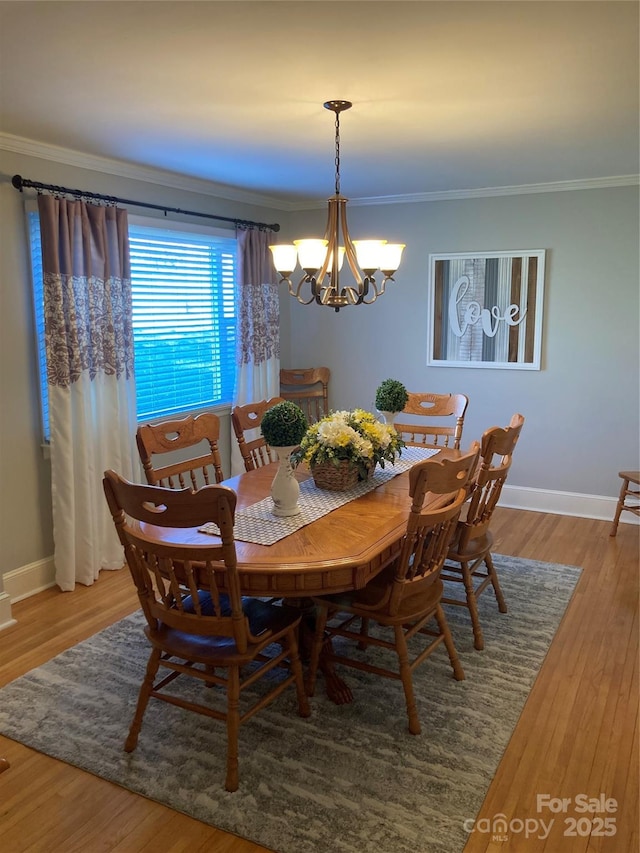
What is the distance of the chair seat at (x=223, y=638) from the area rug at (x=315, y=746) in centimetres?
44

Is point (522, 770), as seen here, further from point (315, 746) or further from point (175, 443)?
point (175, 443)

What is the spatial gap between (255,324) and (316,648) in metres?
3.06

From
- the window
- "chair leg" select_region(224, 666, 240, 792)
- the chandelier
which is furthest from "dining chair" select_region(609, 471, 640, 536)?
"chair leg" select_region(224, 666, 240, 792)

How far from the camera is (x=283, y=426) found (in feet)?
7.72

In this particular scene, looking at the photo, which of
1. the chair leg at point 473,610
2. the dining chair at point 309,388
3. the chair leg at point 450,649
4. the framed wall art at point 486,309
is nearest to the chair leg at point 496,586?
the chair leg at point 473,610

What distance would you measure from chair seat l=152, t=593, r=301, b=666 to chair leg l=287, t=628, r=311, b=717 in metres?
0.07

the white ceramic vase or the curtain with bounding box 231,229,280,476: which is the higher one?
the curtain with bounding box 231,229,280,476

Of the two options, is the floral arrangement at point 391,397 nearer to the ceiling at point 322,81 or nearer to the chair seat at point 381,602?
the chair seat at point 381,602

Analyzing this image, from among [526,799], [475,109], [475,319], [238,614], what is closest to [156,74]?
[475,109]

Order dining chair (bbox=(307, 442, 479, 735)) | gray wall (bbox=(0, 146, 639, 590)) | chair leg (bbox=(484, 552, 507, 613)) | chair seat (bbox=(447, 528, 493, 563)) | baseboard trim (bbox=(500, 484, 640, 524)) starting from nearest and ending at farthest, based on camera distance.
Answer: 1. dining chair (bbox=(307, 442, 479, 735))
2. chair seat (bbox=(447, 528, 493, 563))
3. chair leg (bbox=(484, 552, 507, 613))
4. gray wall (bbox=(0, 146, 639, 590))
5. baseboard trim (bbox=(500, 484, 640, 524))

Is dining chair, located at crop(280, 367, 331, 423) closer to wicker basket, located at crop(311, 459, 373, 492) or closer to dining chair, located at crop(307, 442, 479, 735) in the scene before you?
wicker basket, located at crop(311, 459, 373, 492)

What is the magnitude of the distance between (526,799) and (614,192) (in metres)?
3.91

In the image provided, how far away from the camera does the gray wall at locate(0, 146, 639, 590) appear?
176 inches

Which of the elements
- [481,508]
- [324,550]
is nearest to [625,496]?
[481,508]
